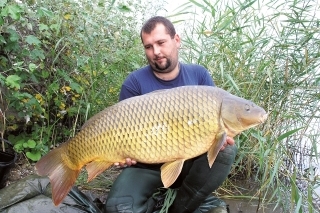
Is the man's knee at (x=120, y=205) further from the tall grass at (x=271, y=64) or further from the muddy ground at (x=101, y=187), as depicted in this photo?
the tall grass at (x=271, y=64)

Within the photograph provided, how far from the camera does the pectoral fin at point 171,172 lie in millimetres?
1818

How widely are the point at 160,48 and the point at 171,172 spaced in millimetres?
684

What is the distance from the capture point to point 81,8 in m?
2.93

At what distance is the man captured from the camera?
2100mm

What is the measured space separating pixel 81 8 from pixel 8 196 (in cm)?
140

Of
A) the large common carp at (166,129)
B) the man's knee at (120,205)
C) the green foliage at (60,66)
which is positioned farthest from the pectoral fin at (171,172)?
the green foliage at (60,66)

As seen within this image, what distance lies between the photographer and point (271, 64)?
8.64 feet

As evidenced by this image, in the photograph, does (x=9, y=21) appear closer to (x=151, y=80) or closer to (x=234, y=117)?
(x=151, y=80)

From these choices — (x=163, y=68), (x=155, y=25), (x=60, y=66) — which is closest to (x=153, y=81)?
(x=163, y=68)

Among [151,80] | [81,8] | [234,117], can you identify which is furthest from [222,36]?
[234,117]

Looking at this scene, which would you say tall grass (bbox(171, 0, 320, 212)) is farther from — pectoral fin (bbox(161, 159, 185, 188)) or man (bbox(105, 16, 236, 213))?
pectoral fin (bbox(161, 159, 185, 188))

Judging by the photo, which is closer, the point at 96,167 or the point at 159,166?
the point at 96,167

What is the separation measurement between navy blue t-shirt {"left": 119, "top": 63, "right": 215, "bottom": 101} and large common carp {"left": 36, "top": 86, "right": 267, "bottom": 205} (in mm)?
430

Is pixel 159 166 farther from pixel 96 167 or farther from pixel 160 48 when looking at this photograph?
pixel 160 48
